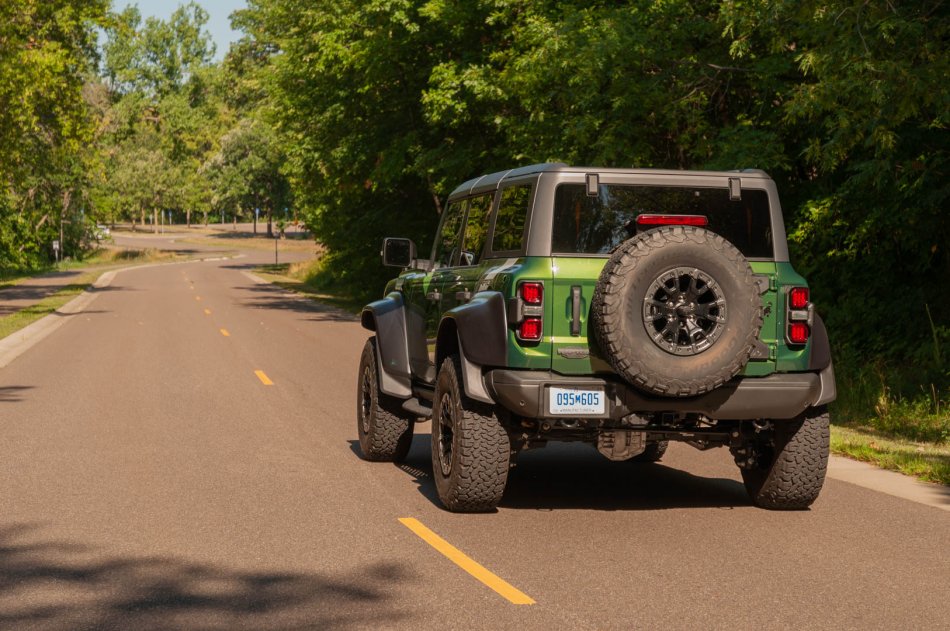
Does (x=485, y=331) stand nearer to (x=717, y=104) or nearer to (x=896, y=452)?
(x=896, y=452)

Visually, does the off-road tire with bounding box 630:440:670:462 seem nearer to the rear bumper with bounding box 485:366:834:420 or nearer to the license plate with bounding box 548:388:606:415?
the rear bumper with bounding box 485:366:834:420

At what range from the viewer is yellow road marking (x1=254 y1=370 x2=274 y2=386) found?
1585 centimetres

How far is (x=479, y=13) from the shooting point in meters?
26.4

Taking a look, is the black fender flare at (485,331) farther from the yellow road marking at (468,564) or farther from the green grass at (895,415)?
the green grass at (895,415)

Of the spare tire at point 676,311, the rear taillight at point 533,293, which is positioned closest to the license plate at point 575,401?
the spare tire at point 676,311

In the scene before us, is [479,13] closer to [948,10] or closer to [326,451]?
[948,10]

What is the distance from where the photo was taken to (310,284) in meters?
52.6

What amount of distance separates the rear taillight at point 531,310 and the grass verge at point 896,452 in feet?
13.0

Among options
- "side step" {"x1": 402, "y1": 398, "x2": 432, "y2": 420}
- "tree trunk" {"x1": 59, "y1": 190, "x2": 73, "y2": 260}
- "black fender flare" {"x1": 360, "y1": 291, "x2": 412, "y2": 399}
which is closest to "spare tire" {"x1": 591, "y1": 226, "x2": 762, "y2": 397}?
"side step" {"x1": 402, "y1": 398, "x2": 432, "y2": 420}

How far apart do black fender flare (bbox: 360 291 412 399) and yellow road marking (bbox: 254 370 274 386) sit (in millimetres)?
6150

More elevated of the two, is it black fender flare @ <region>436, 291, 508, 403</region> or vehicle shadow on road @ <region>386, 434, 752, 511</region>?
black fender flare @ <region>436, 291, 508, 403</region>

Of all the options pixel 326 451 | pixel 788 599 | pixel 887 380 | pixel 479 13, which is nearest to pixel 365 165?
pixel 479 13

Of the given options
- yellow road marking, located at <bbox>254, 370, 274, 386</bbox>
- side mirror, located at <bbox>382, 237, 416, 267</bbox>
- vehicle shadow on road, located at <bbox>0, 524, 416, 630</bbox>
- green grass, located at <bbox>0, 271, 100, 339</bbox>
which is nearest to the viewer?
vehicle shadow on road, located at <bbox>0, 524, 416, 630</bbox>

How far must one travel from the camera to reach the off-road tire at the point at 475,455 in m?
7.52
